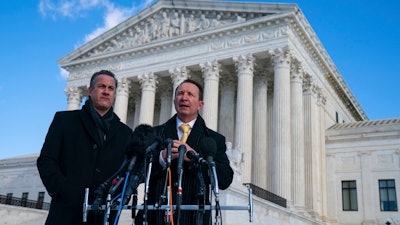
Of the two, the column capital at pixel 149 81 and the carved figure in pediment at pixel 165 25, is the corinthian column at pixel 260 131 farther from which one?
the carved figure in pediment at pixel 165 25

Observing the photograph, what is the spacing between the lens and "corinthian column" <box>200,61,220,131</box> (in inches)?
1390

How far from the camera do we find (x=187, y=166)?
4777 mm

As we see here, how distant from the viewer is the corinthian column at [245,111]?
3322 centimetres

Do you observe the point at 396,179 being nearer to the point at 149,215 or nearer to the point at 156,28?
the point at 156,28

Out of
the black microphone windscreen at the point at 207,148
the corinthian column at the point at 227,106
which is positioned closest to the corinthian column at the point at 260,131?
the corinthian column at the point at 227,106

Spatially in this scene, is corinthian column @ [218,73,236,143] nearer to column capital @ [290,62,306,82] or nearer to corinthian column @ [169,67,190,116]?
corinthian column @ [169,67,190,116]

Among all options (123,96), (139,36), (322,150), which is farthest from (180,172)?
(139,36)

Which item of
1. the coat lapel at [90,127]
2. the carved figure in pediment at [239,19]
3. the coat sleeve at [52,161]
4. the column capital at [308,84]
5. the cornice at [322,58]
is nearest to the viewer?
the coat sleeve at [52,161]

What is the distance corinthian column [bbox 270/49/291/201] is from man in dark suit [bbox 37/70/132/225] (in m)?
26.7

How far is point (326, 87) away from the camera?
43438mm

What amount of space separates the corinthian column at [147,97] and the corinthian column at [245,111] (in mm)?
9098

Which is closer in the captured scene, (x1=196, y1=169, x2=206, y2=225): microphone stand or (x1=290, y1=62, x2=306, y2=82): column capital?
(x1=196, y1=169, x2=206, y2=225): microphone stand

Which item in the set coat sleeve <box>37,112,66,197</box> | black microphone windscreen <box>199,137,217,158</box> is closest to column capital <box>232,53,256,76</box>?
coat sleeve <box>37,112,66,197</box>

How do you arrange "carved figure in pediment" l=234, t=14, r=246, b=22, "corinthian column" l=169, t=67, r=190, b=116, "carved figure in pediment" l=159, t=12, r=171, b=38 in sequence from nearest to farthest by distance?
"carved figure in pediment" l=234, t=14, r=246, b=22
"corinthian column" l=169, t=67, r=190, b=116
"carved figure in pediment" l=159, t=12, r=171, b=38
